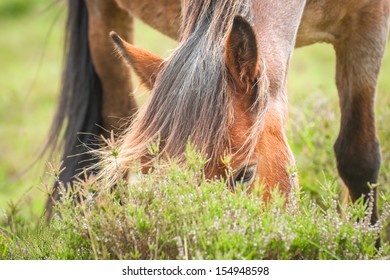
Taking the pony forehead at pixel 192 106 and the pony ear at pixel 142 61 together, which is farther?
the pony ear at pixel 142 61

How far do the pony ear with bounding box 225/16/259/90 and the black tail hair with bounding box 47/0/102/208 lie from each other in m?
2.23

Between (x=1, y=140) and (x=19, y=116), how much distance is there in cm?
80

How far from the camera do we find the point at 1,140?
8031 millimetres

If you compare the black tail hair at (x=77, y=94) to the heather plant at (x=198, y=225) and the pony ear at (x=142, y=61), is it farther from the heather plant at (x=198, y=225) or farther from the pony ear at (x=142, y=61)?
the heather plant at (x=198, y=225)

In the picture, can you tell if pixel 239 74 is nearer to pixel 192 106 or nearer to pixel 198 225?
pixel 192 106

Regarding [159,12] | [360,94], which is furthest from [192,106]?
[159,12]

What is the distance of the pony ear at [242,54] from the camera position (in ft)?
8.68

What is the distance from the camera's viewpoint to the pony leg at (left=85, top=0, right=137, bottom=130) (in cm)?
482

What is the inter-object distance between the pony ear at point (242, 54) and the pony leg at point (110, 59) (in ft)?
6.96

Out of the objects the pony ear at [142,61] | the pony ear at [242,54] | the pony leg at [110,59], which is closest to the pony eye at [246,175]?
the pony ear at [242,54]

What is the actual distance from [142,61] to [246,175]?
62 centimetres

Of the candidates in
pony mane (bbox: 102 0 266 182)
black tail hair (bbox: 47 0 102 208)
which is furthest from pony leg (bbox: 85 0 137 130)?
pony mane (bbox: 102 0 266 182)

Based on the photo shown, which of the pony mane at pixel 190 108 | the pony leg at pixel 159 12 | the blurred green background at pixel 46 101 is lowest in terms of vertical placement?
the blurred green background at pixel 46 101
